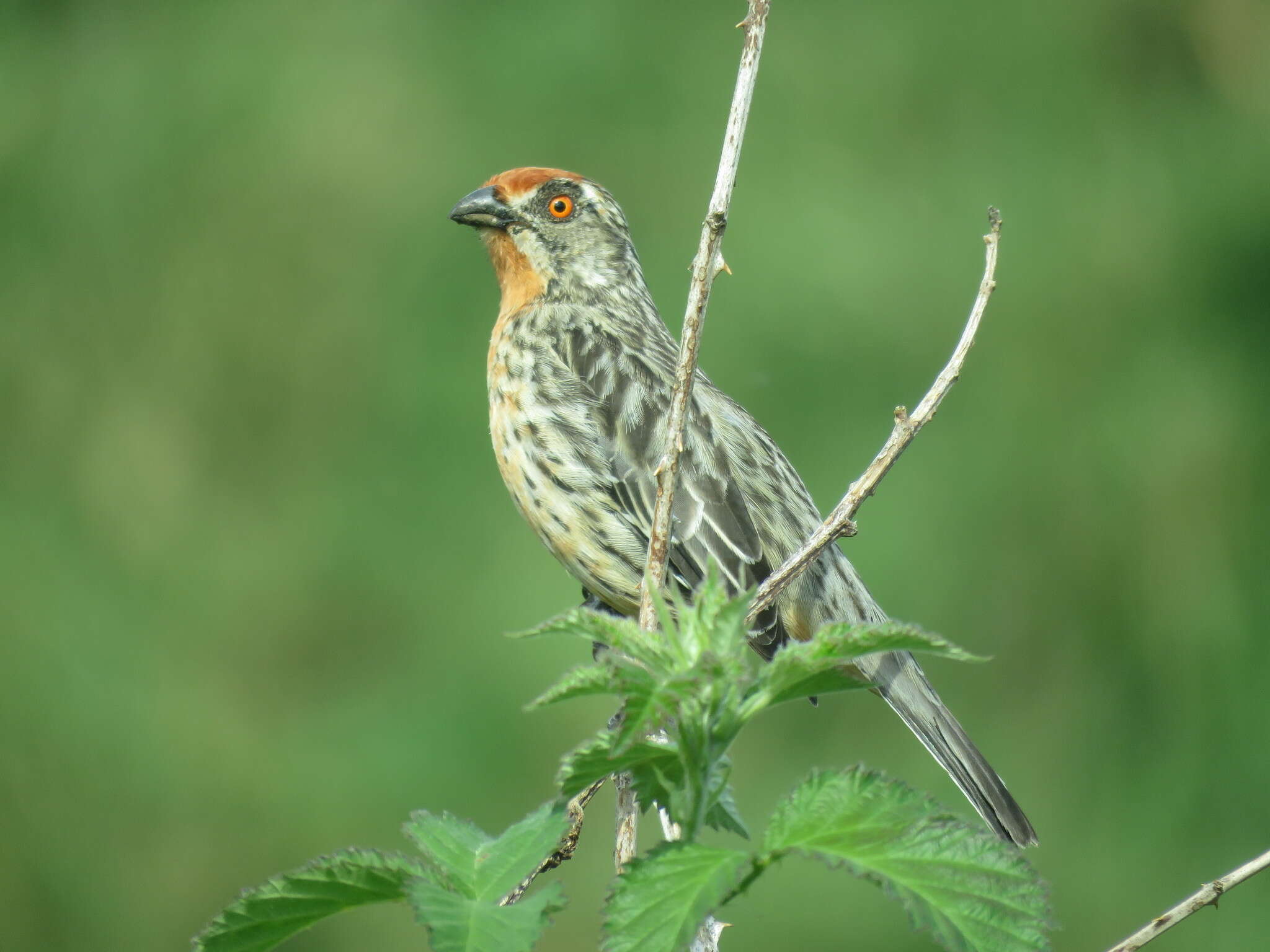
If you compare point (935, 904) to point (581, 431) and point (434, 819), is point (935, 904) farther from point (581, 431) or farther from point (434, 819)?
point (581, 431)

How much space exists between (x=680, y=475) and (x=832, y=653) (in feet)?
8.40

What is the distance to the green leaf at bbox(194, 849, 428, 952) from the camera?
4.71 ft

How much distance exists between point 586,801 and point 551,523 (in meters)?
1.69

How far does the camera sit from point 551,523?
4.34m

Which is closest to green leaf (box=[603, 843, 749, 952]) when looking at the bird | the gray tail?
the bird

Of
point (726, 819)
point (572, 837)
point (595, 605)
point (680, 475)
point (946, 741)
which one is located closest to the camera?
point (726, 819)

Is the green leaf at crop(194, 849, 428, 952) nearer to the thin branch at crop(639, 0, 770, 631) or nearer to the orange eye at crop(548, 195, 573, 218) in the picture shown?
the thin branch at crop(639, 0, 770, 631)

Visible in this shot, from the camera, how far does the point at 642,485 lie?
429 centimetres

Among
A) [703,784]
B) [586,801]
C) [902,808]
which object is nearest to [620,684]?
[703,784]

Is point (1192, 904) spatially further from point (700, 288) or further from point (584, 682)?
point (700, 288)

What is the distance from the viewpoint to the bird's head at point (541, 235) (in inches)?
202

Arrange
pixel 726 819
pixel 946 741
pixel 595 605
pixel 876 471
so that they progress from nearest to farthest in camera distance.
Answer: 1. pixel 726 819
2. pixel 876 471
3. pixel 946 741
4. pixel 595 605

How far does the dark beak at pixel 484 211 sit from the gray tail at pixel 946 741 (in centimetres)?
229

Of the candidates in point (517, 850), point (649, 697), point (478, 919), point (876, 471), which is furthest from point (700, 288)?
point (478, 919)
